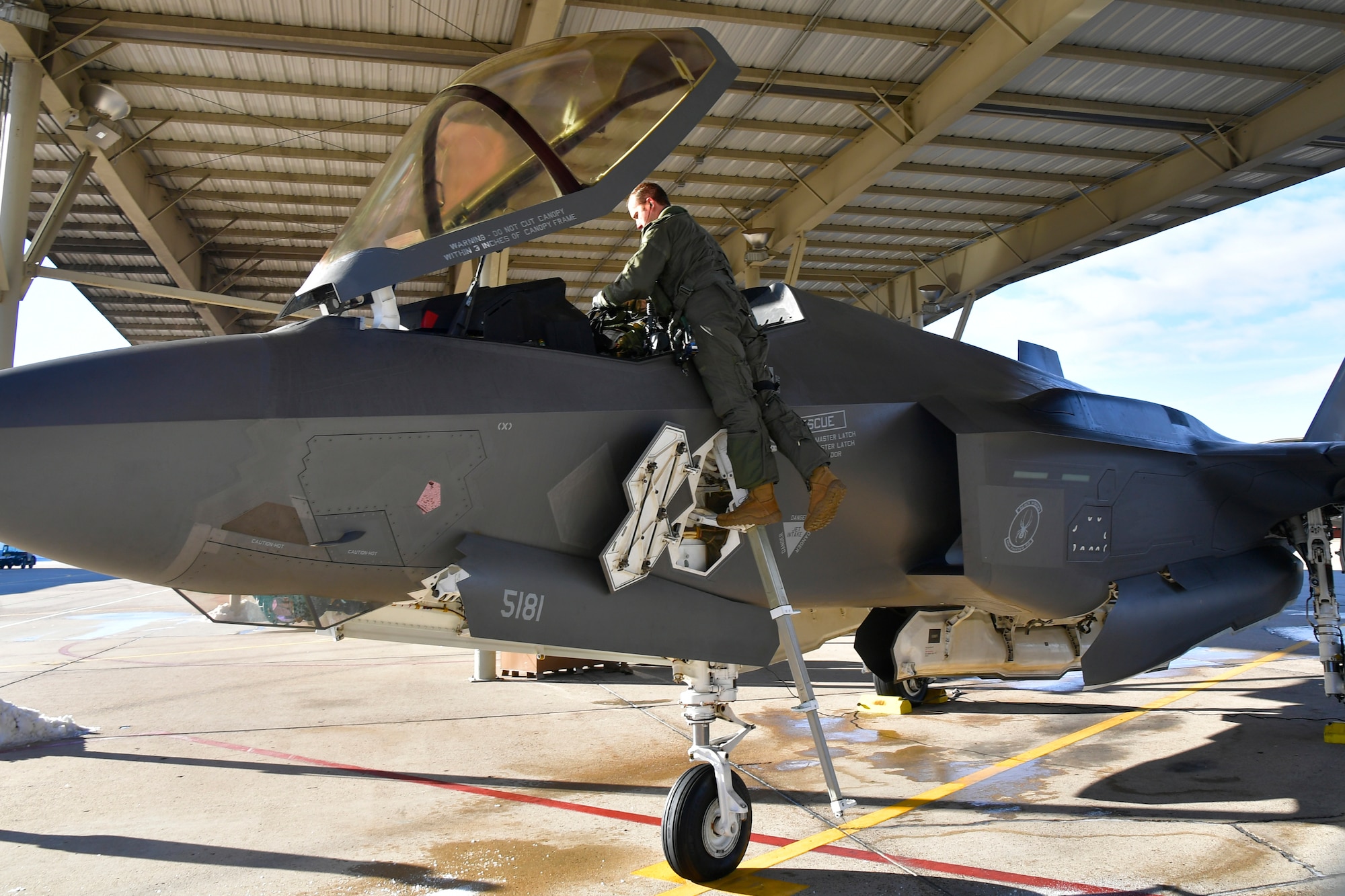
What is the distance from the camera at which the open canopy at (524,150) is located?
3.33m

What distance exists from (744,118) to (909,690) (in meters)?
7.63

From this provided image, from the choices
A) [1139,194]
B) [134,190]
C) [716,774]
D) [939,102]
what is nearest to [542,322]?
[716,774]

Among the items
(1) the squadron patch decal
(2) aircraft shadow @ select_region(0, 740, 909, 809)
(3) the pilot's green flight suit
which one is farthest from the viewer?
(2) aircraft shadow @ select_region(0, 740, 909, 809)

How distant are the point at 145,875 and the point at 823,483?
3462 millimetres

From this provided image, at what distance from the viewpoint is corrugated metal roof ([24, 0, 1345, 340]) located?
9859mm

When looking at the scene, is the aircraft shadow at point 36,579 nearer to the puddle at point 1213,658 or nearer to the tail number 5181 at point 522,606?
the puddle at point 1213,658

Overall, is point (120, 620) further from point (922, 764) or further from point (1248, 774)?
point (1248, 774)

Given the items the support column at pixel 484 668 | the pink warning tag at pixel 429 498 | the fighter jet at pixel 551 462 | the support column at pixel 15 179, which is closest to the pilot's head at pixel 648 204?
the fighter jet at pixel 551 462

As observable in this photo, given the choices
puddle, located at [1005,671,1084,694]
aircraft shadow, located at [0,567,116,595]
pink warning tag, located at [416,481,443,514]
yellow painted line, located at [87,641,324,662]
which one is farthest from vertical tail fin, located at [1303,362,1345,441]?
aircraft shadow, located at [0,567,116,595]

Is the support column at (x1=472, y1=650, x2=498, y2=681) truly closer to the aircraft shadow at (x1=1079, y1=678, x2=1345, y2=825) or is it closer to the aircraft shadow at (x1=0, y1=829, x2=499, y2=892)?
the aircraft shadow at (x1=0, y1=829, x2=499, y2=892)

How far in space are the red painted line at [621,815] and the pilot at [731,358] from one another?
1.59m

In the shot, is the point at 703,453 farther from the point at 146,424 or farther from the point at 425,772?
the point at 425,772

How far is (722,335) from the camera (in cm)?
384

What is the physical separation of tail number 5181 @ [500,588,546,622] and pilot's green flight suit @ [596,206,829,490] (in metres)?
0.96
